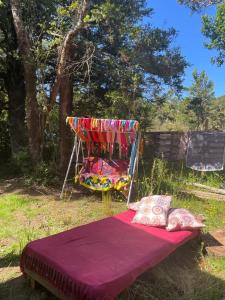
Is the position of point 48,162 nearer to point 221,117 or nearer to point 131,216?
point 131,216

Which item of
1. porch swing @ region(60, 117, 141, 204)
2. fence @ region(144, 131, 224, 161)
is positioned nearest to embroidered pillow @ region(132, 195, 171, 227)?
porch swing @ region(60, 117, 141, 204)

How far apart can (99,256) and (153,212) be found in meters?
1.15

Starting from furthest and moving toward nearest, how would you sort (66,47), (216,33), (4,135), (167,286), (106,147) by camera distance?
(4,135) → (216,33) → (106,147) → (66,47) → (167,286)

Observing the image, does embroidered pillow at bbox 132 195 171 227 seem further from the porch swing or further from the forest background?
the forest background

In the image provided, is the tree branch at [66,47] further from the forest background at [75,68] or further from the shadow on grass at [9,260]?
the shadow on grass at [9,260]

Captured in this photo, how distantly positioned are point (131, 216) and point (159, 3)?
6312 millimetres

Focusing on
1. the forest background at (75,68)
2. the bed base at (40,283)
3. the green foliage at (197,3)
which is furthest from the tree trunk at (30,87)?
the bed base at (40,283)

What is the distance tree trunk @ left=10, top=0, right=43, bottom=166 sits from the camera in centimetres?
656

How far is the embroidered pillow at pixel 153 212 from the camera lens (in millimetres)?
3727

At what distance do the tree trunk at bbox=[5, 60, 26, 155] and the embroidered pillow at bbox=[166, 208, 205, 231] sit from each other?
20.0 feet

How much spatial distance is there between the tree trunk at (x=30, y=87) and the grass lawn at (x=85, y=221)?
4.02 feet

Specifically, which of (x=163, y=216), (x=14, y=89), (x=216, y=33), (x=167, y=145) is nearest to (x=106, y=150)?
(x=163, y=216)

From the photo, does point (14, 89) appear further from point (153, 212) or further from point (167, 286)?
point (167, 286)

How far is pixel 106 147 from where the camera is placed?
22.1 feet
